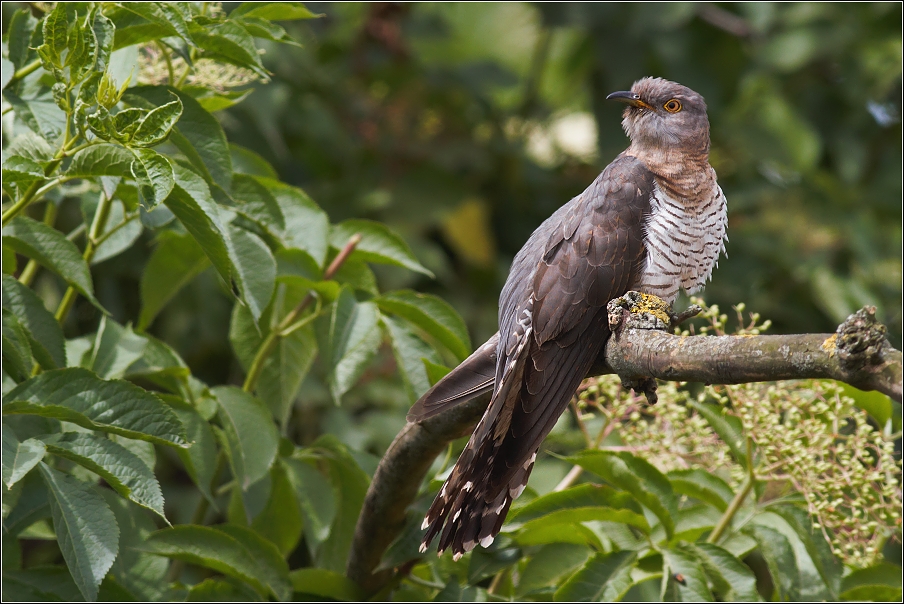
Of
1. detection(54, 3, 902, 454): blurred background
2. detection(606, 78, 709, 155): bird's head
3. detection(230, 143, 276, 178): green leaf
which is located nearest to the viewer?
detection(230, 143, 276, 178): green leaf

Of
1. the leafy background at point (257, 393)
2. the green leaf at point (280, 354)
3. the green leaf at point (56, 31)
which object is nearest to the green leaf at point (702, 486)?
the leafy background at point (257, 393)

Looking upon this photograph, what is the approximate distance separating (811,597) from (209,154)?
71.7 inches

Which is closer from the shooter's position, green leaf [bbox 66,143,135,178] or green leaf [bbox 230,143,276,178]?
green leaf [bbox 66,143,135,178]

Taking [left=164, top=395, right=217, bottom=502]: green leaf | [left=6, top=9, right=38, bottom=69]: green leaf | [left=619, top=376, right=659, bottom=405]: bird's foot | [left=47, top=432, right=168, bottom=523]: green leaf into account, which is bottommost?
[left=164, top=395, right=217, bottom=502]: green leaf

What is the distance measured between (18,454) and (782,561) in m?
1.78

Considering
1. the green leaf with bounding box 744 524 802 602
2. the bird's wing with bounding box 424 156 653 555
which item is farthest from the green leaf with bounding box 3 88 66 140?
the green leaf with bounding box 744 524 802 602

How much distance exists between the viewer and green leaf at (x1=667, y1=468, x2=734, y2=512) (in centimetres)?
236

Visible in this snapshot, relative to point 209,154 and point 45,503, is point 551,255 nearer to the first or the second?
point 209,154

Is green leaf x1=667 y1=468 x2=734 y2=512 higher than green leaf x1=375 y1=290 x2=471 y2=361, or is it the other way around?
green leaf x1=375 y1=290 x2=471 y2=361

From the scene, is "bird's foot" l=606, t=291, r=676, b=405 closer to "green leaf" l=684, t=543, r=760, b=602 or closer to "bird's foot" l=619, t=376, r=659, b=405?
"bird's foot" l=619, t=376, r=659, b=405

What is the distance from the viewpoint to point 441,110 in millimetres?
4973

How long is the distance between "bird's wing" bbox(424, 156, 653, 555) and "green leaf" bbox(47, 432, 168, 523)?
610 millimetres

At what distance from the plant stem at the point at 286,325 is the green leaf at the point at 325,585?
0.52 metres

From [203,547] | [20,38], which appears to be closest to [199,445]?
[203,547]
